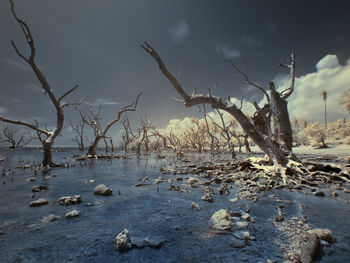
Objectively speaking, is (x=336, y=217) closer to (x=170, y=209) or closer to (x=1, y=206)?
(x=170, y=209)

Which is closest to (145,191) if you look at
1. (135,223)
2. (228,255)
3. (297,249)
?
(135,223)

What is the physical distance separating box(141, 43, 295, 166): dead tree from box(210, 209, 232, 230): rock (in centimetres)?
491

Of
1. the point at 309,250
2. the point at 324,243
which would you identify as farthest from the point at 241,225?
the point at 324,243

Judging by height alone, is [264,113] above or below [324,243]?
above

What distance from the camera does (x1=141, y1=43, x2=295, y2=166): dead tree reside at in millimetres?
6254

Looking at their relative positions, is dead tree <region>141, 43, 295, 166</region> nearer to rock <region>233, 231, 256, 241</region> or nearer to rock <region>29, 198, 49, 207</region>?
rock <region>233, 231, 256, 241</region>

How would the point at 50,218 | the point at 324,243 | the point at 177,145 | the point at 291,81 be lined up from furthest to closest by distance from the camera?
1. the point at 177,145
2. the point at 291,81
3. the point at 50,218
4. the point at 324,243

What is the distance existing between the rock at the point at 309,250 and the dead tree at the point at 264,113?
496 cm

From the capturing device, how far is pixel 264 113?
Result: 21.1 feet

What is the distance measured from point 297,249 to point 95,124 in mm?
26621

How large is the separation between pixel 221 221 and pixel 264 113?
220 inches

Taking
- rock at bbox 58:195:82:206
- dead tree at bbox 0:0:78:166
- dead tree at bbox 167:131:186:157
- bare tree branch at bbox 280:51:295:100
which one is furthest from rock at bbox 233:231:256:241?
dead tree at bbox 167:131:186:157

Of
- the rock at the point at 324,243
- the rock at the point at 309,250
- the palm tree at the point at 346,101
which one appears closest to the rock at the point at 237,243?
the rock at the point at 309,250

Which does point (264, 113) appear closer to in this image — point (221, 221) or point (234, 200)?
point (234, 200)
